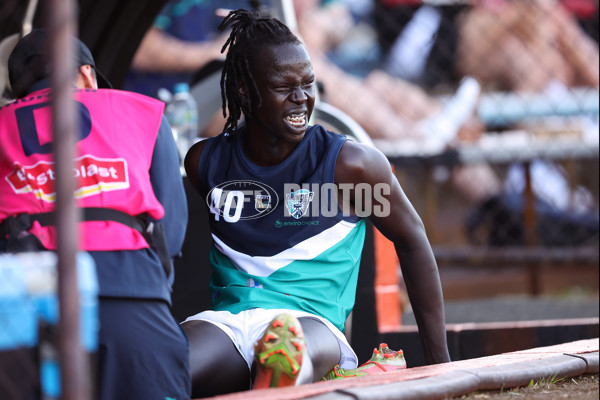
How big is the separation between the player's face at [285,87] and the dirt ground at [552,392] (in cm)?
89

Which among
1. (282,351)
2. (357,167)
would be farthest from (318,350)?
(357,167)

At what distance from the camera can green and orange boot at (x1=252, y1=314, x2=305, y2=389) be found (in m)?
2.08

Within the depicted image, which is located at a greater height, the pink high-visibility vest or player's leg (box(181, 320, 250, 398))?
the pink high-visibility vest

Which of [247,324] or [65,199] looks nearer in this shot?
[65,199]

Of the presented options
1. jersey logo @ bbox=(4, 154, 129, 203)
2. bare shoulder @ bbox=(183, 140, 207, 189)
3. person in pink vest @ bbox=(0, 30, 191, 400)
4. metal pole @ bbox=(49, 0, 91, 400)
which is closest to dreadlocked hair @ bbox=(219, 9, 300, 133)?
bare shoulder @ bbox=(183, 140, 207, 189)

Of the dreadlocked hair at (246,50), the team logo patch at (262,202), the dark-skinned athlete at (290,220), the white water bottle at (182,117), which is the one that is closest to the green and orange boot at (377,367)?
the dark-skinned athlete at (290,220)

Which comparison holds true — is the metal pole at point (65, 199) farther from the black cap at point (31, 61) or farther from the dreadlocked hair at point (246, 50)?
the dreadlocked hair at point (246, 50)

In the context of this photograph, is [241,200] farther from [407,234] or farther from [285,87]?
[407,234]

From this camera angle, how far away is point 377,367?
8.16 feet

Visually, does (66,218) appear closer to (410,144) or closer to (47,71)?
(47,71)

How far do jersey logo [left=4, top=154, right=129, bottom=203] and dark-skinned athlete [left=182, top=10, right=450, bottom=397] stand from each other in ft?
1.85

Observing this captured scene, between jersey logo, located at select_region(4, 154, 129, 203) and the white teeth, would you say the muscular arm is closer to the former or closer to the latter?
the white teeth

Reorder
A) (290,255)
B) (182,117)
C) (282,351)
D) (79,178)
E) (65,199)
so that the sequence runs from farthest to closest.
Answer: (182,117) < (290,255) < (282,351) < (79,178) < (65,199)

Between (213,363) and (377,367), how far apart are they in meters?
0.49
